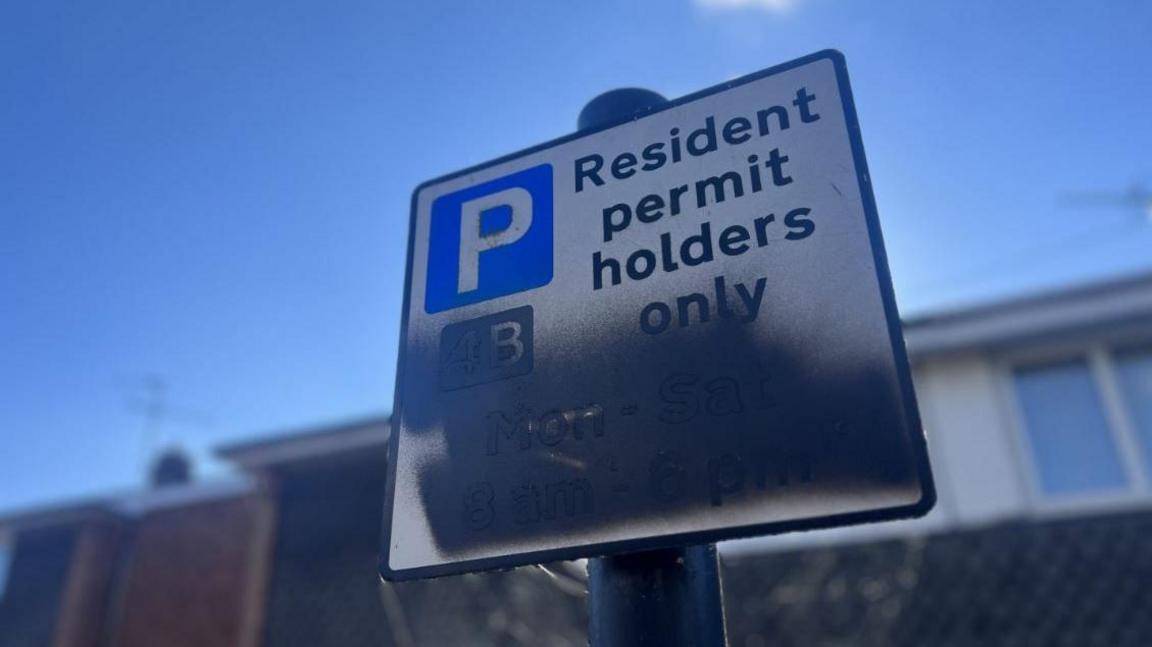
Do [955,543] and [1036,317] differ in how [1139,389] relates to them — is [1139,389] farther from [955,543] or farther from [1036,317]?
[955,543]

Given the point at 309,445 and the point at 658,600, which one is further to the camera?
the point at 309,445

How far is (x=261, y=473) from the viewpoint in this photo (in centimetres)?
1181

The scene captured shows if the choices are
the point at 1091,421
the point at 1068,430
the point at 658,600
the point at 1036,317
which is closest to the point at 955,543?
the point at 1068,430

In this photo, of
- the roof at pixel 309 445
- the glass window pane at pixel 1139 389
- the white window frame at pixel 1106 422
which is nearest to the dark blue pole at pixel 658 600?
the white window frame at pixel 1106 422

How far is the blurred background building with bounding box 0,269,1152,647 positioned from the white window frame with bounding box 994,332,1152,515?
1 cm

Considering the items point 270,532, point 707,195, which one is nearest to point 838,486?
point 707,195

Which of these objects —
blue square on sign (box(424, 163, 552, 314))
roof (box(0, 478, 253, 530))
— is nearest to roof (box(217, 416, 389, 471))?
roof (box(0, 478, 253, 530))

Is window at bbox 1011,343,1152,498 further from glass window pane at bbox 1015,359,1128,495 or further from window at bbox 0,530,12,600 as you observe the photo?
window at bbox 0,530,12,600

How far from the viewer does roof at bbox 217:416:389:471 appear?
1083 centimetres

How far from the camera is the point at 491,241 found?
5.66 ft

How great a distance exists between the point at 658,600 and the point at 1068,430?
8496 mm

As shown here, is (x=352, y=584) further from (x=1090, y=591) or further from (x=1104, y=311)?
(x=1104, y=311)

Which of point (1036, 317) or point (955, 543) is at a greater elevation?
point (1036, 317)

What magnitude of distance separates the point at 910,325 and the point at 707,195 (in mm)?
7991
